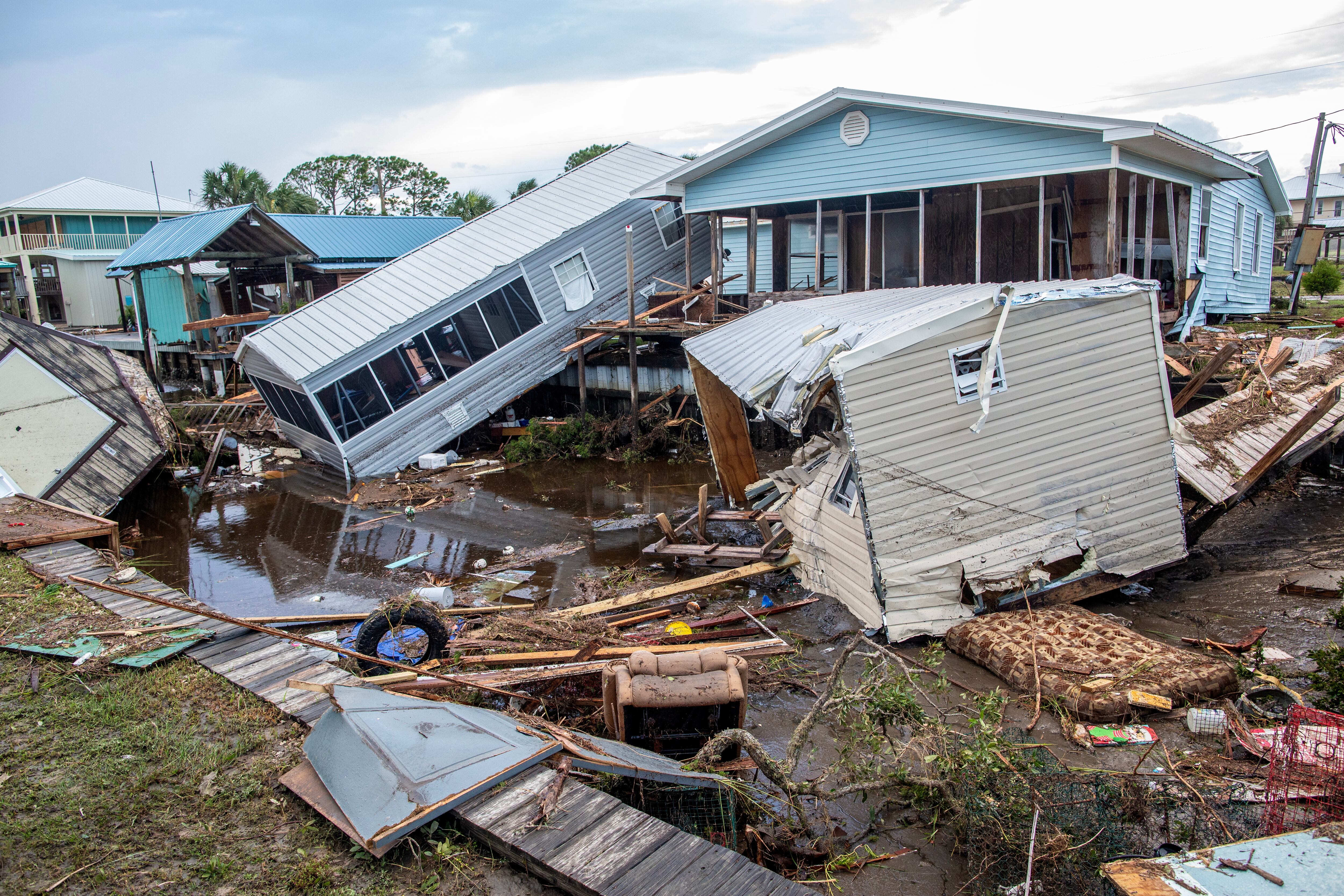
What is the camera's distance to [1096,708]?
680cm

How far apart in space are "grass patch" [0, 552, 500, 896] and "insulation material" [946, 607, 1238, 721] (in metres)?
5.21

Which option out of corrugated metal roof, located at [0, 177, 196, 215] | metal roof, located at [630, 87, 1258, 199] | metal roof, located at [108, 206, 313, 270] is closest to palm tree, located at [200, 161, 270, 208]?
corrugated metal roof, located at [0, 177, 196, 215]

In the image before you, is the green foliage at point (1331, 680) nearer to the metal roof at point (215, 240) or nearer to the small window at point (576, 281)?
the small window at point (576, 281)

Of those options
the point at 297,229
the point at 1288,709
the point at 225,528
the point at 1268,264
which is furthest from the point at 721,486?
the point at 297,229

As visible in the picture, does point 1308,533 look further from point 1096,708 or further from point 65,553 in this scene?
point 65,553

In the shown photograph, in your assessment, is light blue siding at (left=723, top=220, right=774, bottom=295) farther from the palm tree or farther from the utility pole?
the palm tree

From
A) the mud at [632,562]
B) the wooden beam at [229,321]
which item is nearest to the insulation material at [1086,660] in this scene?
the mud at [632,562]

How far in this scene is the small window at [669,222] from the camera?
2211 centimetres

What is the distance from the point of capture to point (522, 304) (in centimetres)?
1973

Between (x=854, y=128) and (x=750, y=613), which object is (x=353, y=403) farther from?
(x=854, y=128)

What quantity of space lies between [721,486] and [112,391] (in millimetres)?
13039

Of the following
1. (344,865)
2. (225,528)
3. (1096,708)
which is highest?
(344,865)

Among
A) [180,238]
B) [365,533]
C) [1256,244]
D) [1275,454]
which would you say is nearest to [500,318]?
[365,533]

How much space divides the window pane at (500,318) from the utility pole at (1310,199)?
19118mm
